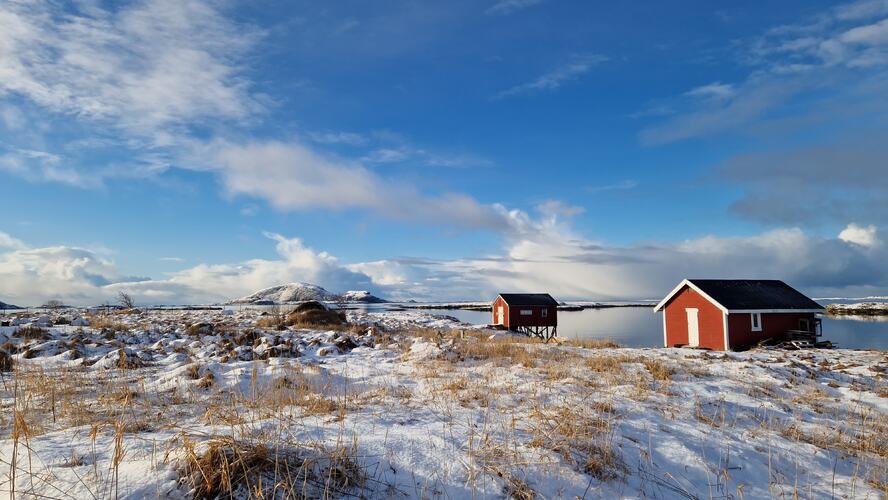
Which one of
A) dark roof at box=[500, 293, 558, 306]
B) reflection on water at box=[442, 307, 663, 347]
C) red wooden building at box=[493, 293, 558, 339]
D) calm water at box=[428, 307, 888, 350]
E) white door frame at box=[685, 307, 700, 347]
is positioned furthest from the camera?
dark roof at box=[500, 293, 558, 306]

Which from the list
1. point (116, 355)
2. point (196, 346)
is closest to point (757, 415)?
point (116, 355)

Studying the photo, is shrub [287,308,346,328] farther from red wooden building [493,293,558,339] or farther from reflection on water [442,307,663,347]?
red wooden building [493,293,558,339]

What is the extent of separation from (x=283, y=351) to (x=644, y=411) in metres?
9.21

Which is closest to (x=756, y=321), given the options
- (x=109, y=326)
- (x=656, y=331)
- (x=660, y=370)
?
(x=660, y=370)

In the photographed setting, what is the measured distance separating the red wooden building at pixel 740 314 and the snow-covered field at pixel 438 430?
14067mm

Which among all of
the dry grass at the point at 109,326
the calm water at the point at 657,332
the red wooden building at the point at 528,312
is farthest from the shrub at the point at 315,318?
the red wooden building at the point at 528,312

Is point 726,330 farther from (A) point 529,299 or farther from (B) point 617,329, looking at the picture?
(B) point 617,329

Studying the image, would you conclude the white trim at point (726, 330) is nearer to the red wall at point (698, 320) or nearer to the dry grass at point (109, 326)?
the red wall at point (698, 320)

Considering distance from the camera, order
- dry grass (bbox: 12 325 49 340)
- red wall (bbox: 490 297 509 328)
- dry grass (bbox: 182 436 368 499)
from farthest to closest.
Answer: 1. red wall (bbox: 490 297 509 328)
2. dry grass (bbox: 12 325 49 340)
3. dry grass (bbox: 182 436 368 499)

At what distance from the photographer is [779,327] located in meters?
24.1

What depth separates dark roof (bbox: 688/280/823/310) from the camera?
78.6 feet

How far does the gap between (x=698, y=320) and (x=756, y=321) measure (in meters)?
2.78

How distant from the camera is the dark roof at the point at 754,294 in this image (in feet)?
78.6

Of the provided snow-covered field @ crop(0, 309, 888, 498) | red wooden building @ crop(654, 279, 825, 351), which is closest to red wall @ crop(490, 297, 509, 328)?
red wooden building @ crop(654, 279, 825, 351)
